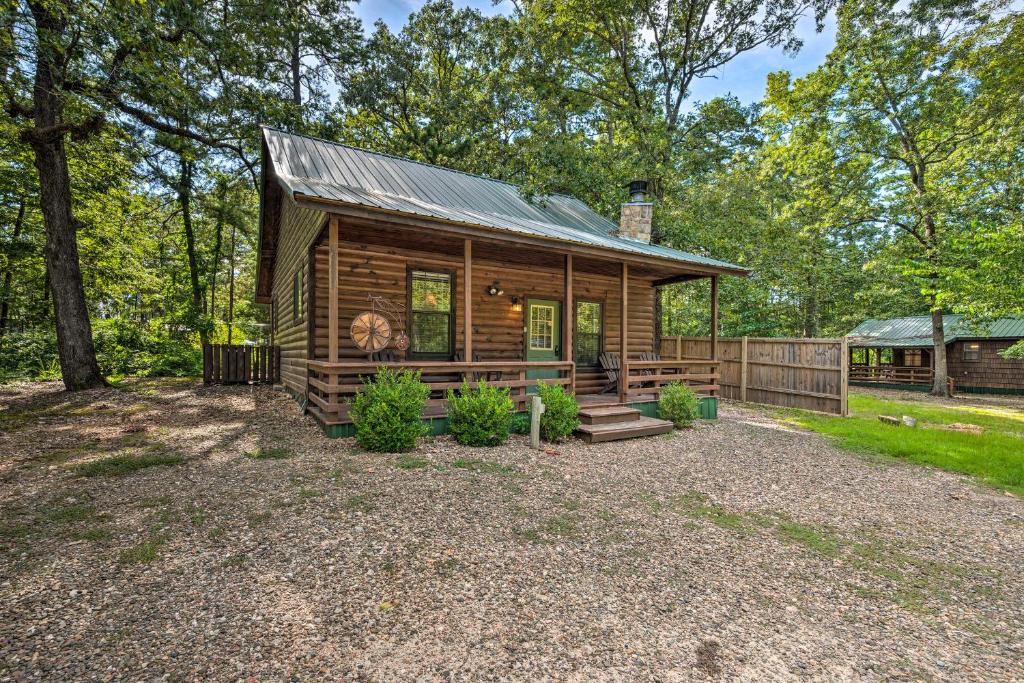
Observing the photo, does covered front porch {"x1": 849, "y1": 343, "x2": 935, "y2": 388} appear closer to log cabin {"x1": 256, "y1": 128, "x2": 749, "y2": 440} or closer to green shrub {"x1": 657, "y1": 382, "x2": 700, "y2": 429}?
log cabin {"x1": 256, "y1": 128, "x2": 749, "y2": 440}

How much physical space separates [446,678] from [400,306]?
675cm

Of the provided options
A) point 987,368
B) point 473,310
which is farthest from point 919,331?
point 473,310

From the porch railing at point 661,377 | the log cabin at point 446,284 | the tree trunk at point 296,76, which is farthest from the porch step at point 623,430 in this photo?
the tree trunk at point 296,76

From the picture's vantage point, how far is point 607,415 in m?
7.41

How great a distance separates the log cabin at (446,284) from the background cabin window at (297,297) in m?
0.02

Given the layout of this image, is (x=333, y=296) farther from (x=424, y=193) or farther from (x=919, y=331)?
(x=919, y=331)

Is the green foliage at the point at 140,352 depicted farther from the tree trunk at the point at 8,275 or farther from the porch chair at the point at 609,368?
the porch chair at the point at 609,368

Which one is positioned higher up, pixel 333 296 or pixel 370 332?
pixel 333 296

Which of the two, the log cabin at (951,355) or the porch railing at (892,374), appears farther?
the porch railing at (892,374)

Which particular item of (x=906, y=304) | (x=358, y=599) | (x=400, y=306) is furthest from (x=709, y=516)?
(x=906, y=304)

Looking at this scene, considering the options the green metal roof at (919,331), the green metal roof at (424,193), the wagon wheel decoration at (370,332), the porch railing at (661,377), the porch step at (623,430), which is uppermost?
the green metal roof at (424,193)

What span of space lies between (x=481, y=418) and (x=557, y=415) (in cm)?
123

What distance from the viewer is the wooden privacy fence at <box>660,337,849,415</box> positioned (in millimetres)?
10086

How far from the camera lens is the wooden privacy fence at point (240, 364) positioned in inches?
463
